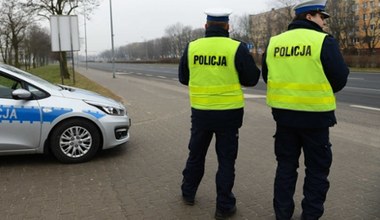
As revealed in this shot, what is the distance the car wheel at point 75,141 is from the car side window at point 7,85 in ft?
2.54

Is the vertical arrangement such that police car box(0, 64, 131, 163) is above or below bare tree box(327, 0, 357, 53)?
below

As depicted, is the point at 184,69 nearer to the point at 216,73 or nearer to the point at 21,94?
the point at 216,73

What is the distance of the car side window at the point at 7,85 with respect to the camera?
5402mm

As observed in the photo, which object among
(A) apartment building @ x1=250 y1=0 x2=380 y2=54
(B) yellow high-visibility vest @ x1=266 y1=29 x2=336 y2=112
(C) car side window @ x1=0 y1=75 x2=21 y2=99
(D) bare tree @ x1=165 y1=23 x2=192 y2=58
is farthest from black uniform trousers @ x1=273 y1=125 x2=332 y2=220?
(D) bare tree @ x1=165 y1=23 x2=192 y2=58

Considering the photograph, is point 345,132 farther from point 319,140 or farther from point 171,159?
point 319,140

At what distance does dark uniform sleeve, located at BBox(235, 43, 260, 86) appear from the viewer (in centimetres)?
356

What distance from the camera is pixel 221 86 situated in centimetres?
362

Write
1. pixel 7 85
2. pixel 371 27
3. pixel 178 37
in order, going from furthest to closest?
pixel 178 37
pixel 371 27
pixel 7 85

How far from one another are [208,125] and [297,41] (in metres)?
1.07

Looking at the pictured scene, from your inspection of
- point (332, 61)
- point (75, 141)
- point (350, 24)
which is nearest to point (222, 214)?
point (332, 61)

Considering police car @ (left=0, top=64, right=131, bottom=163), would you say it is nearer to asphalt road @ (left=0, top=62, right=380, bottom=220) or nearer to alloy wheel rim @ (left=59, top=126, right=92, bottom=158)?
alloy wheel rim @ (left=59, top=126, right=92, bottom=158)

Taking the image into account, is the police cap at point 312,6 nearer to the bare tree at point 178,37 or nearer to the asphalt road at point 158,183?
the asphalt road at point 158,183

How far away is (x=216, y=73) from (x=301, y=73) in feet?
2.47

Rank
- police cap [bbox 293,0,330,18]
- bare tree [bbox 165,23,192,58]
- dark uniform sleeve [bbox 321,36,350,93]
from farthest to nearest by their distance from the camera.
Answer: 1. bare tree [bbox 165,23,192,58]
2. police cap [bbox 293,0,330,18]
3. dark uniform sleeve [bbox 321,36,350,93]
